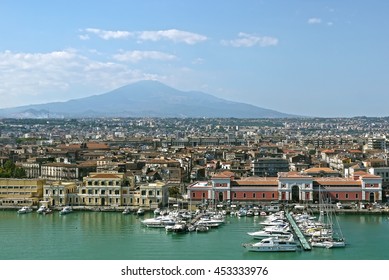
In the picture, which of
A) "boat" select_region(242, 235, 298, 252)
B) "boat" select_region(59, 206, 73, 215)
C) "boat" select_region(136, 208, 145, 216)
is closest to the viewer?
"boat" select_region(242, 235, 298, 252)

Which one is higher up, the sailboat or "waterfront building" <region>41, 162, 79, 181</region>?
"waterfront building" <region>41, 162, 79, 181</region>

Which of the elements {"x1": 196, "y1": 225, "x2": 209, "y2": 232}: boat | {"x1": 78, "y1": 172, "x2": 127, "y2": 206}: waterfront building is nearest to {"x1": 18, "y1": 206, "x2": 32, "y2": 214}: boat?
{"x1": 78, "y1": 172, "x2": 127, "y2": 206}: waterfront building

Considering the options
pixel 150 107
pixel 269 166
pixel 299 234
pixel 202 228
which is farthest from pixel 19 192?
pixel 150 107

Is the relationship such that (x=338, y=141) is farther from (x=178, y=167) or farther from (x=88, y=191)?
(x=88, y=191)

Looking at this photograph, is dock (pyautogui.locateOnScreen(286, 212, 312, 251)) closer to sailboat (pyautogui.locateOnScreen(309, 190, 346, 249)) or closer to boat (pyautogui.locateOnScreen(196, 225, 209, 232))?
sailboat (pyautogui.locateOnScreen(309, 190, 346, 249))

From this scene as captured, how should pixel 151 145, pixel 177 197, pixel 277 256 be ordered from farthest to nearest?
pixel 151 145 → pixel 177 197 → pixel 277 256

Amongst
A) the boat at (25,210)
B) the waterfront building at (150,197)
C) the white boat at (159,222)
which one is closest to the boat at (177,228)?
the white boat at (159,222)

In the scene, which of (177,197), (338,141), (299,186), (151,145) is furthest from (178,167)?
(338,141)
